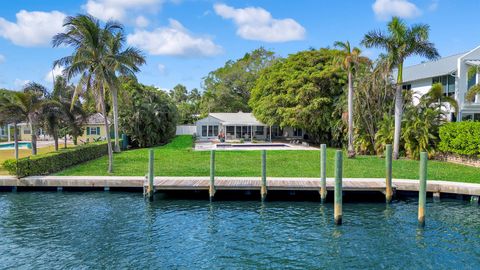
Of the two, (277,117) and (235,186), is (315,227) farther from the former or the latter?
(277,117)

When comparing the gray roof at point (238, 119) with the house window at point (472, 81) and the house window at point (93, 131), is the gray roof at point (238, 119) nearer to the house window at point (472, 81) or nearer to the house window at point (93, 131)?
the house window at point (93, 131)

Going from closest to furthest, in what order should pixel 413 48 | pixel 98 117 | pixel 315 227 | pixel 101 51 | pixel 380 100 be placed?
pixel 315 227 → pixel 101 51 → pixel 413 48 → pixel 380 100 → pixel 98 117

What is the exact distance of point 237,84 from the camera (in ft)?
212

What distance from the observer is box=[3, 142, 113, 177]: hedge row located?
65.1ft

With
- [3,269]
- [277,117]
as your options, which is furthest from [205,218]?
[277,117]

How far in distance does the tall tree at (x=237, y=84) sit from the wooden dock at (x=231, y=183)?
44.4 m

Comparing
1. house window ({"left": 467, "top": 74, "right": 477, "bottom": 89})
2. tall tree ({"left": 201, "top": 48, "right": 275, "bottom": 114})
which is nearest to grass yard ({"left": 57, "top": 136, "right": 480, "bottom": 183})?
house window ({"left": 467, "top": 74, "right": 477, "bottom": 89})

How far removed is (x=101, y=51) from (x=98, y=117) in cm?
2706

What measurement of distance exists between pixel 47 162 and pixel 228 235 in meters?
13.2

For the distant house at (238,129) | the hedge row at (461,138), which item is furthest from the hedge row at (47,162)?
the hedge row at (461,138)

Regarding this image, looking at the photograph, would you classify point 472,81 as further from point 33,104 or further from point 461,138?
point 33,104

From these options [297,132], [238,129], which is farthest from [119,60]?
[297,132]

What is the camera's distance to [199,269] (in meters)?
10.7

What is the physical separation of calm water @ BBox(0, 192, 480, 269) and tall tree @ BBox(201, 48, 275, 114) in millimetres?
46578
